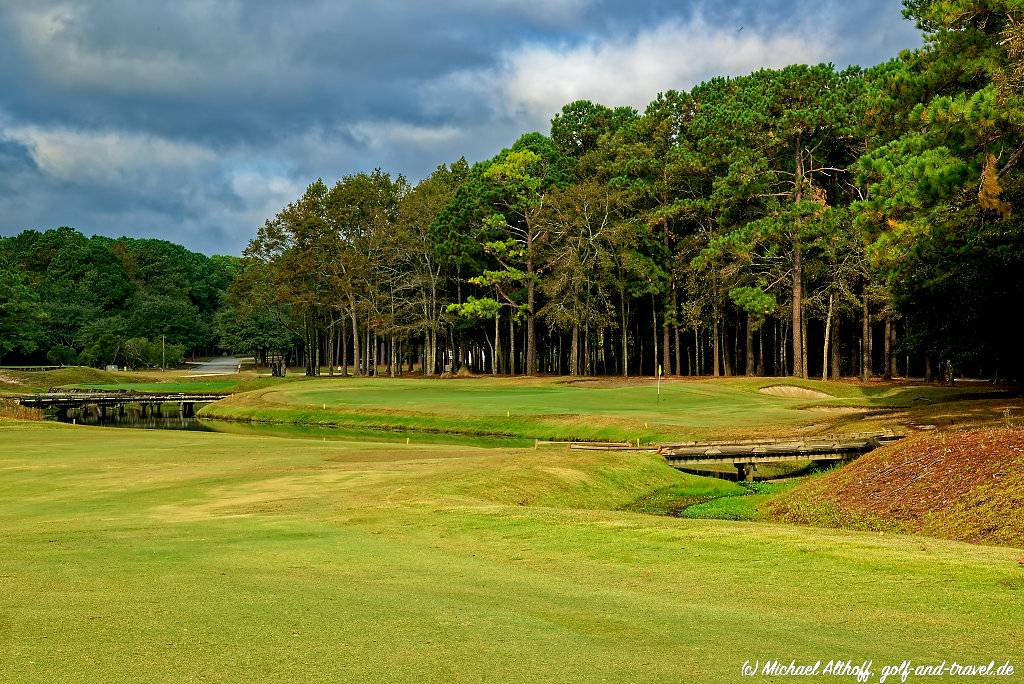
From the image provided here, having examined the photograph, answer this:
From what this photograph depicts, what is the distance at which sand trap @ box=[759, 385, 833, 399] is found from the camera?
52.9m

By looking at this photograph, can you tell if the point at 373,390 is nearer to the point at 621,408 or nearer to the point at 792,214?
the point at 621,408

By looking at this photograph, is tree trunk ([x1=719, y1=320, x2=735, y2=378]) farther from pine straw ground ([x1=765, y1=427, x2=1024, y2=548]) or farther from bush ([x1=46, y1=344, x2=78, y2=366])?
bush ([x1=46, y1=344, x2=78, y2=366])

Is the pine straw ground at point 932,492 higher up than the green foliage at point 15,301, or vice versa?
the green foliage at point 15,301

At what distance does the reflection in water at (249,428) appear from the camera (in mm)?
41750

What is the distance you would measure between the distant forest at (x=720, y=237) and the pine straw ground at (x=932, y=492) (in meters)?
9.24

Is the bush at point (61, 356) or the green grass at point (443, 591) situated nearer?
the green grass at point (443, 591)

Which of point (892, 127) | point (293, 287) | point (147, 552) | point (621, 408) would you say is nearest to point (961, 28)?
point (892, 127)

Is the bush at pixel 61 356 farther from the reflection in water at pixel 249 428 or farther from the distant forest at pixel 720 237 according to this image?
the reflection in water at pixel 249 428

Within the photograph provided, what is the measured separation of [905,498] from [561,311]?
5644cm

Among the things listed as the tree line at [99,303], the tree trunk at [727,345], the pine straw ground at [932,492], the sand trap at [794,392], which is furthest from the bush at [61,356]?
the pine straw ground at [932,492]

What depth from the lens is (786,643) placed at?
299 inches

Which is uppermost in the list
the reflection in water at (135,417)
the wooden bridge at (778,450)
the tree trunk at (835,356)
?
the tree trunk at (835,356)

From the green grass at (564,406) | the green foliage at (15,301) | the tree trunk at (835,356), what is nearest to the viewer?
the green grass at (564,406)

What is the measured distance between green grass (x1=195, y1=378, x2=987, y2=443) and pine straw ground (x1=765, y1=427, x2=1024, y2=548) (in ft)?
45.1
